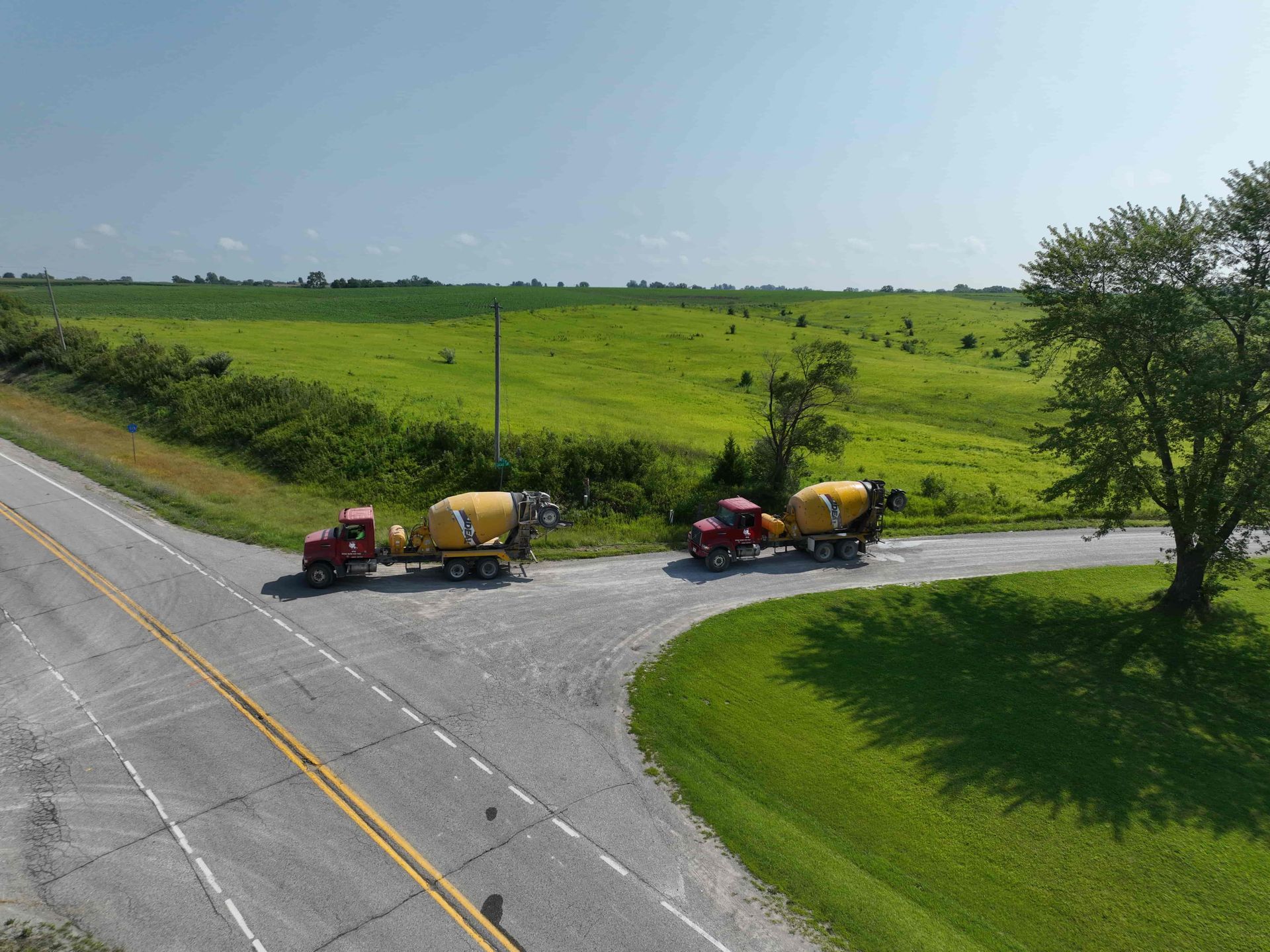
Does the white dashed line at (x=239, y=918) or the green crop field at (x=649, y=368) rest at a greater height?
the green crop field at (x=649, y=368)

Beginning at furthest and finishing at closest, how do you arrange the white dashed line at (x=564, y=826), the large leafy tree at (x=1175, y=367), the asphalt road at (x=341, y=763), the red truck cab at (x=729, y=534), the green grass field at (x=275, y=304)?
the green grass field at (x=275, y=304)
the red truck cab at (x=729, y=534)
the large leafy tree at (x=1175, y=367)
the white dashed line at (x=564, y=826)
the asphalt road at (x=341, y=763)

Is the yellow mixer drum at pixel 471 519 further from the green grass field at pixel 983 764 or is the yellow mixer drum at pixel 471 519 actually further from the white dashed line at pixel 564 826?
the white dashed line at pixel 564 826

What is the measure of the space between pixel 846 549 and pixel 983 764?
49.3 ft

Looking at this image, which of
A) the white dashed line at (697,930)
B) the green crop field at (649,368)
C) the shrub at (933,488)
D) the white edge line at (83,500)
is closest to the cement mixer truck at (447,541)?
the white edge line at (83,500)

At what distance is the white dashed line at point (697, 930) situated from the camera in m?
11.4

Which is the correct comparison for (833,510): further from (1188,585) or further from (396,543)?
(396,543)

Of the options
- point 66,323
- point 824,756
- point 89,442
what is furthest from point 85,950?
point 66,323

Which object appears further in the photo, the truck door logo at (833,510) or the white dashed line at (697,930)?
the truck door logo at (833,510)

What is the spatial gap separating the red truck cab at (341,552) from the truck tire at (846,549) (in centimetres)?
2047

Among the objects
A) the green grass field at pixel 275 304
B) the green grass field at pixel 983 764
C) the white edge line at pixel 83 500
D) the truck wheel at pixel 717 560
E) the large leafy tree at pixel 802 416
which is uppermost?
the green grass field at pixel 275 304

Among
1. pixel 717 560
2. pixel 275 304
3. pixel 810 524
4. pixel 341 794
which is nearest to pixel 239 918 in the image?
pixel 341 794

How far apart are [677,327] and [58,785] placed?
106 m

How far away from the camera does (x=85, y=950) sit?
35.9ft

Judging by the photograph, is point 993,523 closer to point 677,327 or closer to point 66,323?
point 677,327
